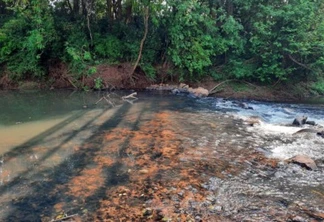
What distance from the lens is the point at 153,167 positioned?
5.44 m

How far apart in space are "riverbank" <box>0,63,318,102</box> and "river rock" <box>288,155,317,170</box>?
8258 mm

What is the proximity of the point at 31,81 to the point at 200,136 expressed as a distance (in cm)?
1050

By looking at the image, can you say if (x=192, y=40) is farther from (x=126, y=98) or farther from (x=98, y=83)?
(x=98, y=83)

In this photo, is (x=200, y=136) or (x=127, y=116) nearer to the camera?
(x=200, y=136)

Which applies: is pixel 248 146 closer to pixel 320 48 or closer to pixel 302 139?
pixel 302 139

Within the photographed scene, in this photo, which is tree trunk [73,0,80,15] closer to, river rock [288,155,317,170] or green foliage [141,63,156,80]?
green foliage [141,63,156,80]

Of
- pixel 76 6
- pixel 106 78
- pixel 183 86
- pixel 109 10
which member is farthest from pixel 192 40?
pixel 76 6

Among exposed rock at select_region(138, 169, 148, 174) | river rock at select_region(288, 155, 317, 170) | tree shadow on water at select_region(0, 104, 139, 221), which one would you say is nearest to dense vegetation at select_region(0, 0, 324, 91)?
river rock at select_region(288, 155, 317, 170)

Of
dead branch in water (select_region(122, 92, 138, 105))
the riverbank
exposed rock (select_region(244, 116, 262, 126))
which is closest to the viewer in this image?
exposed rock (select_region(244, 116, 262, 126))

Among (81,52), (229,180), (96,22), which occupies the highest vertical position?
(96,22)

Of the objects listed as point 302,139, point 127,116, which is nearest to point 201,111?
point 127,116

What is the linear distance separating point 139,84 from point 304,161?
10.6 m

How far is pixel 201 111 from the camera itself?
408 inches

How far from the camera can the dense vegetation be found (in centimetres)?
1352
